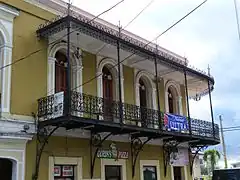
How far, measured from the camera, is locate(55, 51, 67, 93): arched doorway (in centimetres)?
1373

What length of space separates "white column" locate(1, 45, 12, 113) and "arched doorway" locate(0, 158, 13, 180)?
5.07 feet

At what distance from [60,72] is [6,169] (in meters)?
3.98

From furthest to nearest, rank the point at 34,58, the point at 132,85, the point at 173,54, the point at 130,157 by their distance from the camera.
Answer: the point at 173,54
the point at 132,85
the point at 130,157
the point at 34,58

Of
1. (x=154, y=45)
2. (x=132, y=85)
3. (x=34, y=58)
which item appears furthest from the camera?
(x=154, y=45)

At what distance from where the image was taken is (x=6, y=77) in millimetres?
11750

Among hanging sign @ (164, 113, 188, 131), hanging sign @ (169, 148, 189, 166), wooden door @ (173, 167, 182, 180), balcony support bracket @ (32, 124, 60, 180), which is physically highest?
hanging sign @ (164, 113, 188, 131)

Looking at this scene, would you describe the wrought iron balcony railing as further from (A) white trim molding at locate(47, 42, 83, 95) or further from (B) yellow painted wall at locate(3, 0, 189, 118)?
(A) white trim molding at locate(47, 42, 83, 95)

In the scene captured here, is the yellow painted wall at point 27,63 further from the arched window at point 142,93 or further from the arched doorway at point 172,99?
the arched doorway at point 172,99

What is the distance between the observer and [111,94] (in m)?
15.9

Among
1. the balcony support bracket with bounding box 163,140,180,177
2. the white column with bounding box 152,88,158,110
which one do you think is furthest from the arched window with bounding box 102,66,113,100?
the balcony support bracket with bounding box 163,140,180,177

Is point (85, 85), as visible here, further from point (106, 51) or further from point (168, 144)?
point (168, 144)

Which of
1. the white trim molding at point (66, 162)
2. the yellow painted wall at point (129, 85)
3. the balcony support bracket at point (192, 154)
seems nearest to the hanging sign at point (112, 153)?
the white trim molding at point (66, 162)

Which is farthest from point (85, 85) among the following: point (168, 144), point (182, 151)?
point (182, 151)

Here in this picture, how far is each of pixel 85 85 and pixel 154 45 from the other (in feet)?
18.4
